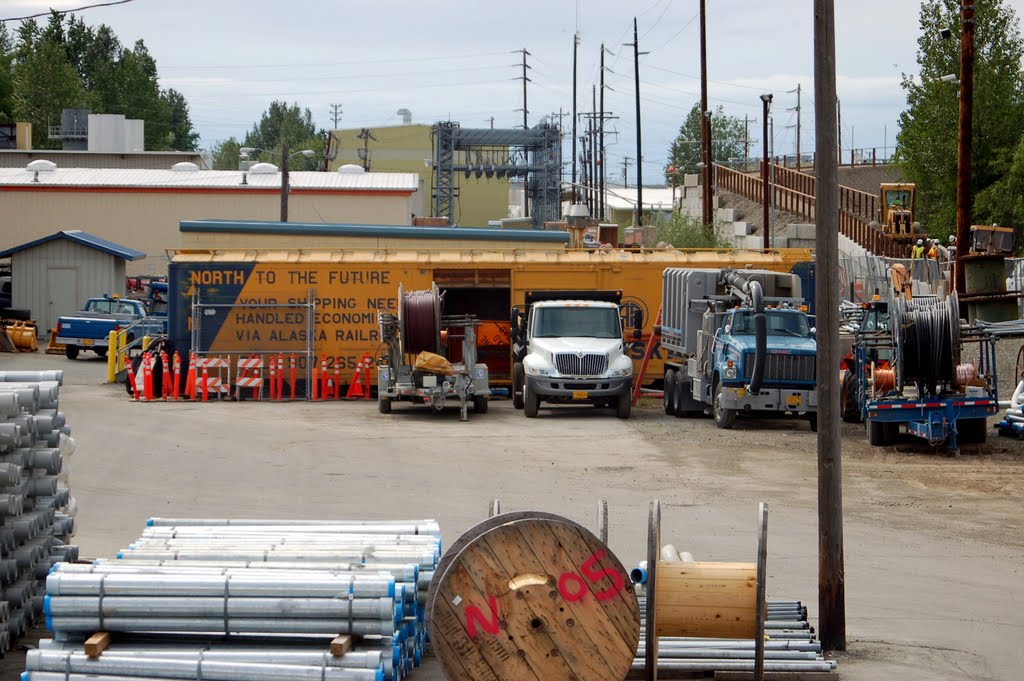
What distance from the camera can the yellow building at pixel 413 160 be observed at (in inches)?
3799

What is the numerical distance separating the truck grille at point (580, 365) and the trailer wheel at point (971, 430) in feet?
24.4

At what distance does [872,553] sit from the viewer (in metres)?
14.3

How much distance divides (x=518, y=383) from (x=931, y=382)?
1011 cm

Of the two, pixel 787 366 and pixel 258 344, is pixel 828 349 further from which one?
pixel 258 344

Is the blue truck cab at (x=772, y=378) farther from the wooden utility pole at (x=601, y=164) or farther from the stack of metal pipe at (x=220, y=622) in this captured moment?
the wooden utility pole at (x=601, y=164)

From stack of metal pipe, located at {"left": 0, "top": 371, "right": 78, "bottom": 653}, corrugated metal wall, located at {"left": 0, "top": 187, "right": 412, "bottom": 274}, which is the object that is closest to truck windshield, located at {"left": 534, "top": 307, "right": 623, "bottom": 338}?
stack of metal pipe, located at {"left": 0, "top": 371, "right": 78, "bottom": 653}

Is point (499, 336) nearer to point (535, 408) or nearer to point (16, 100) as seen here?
point (535, 408)

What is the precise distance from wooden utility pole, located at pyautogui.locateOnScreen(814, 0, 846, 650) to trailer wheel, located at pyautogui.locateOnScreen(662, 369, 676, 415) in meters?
18.2

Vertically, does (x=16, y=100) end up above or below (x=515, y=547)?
above

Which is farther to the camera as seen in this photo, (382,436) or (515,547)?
(382,436)

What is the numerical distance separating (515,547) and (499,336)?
25.5 meters

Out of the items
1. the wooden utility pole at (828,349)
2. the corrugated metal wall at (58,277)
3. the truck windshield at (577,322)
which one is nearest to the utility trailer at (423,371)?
the truck windshield at (577,322)

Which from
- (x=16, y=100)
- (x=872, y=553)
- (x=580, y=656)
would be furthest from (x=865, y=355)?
(x=16, y=100)

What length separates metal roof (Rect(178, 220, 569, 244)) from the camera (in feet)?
144
